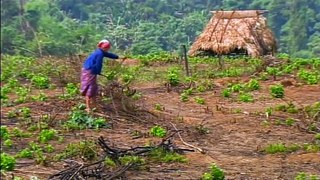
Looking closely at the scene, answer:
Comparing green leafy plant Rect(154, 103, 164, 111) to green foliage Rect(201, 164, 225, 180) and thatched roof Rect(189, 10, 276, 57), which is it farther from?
thatched roof Rect(189, 10, 276, 57)

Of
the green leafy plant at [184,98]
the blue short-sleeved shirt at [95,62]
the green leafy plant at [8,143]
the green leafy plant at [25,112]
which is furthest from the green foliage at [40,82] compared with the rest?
the green leafy plant at [8,143]

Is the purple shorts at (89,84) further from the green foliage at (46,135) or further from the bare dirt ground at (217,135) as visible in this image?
the green foliage at (46,135)

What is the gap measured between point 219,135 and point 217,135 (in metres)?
0.03

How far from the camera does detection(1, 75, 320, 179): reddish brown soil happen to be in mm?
7882

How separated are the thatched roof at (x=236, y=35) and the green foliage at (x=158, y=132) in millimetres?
13146

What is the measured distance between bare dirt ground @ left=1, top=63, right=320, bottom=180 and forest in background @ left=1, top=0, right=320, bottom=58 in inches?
329

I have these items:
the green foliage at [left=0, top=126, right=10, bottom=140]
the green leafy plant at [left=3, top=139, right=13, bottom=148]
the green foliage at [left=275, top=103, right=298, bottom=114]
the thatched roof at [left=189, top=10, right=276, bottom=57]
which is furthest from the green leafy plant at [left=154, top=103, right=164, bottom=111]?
the thatched roof at [left=189, top=10, right=276, bottom=57]

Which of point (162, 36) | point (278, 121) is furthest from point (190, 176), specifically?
point (162, 36)

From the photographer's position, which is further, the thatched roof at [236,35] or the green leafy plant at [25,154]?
the thatched roof at [236,35]

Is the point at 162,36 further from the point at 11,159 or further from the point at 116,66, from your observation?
the point at 11,159

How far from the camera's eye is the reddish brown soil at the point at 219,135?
788 centimetres

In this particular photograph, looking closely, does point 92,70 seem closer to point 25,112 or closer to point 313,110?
point 25,112

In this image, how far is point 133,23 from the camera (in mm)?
25125

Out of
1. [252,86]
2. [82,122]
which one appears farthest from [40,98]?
[252,86]
